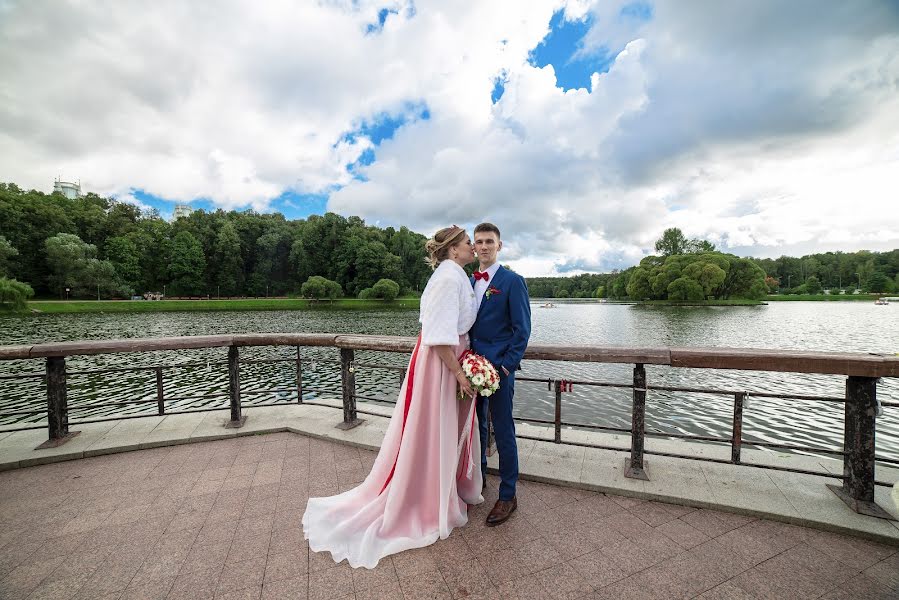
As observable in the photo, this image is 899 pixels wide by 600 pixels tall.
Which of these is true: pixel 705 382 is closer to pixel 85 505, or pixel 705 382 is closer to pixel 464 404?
pixel 464 404

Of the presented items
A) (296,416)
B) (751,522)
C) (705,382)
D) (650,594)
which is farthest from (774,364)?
(705,382)

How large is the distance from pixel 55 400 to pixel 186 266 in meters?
75.6

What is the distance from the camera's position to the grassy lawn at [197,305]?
4175cm

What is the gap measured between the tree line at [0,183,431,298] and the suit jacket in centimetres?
5980

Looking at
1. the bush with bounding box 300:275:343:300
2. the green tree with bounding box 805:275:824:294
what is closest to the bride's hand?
the bush with bounding box 300:275:343:300

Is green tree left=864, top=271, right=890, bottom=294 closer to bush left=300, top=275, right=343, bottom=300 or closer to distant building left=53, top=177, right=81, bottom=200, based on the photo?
bush left=300, top=275, right=343, bottom=300

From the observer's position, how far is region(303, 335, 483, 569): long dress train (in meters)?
2.56

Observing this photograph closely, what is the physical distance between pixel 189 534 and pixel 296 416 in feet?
7.62

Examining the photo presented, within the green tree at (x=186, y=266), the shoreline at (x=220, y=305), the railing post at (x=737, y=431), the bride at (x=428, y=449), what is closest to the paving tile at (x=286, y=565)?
the bride at (x=428, y=449)

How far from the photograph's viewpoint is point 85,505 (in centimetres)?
300

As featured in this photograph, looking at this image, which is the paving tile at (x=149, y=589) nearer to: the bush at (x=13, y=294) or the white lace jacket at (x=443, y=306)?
the white lace jacket at (x=443, y=306)

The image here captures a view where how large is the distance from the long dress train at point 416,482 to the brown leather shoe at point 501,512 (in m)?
0.20

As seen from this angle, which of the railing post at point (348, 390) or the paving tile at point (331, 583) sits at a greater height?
the railing post at point (348, 390)

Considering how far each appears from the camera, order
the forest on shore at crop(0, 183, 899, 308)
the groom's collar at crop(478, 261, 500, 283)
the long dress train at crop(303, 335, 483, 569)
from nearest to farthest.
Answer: the long dress train at crop(303, 335, 483, 569), the groom's collar at crop(478, 261, 500, 283), the forest on shore at crop(0, 183, 899, 308)
